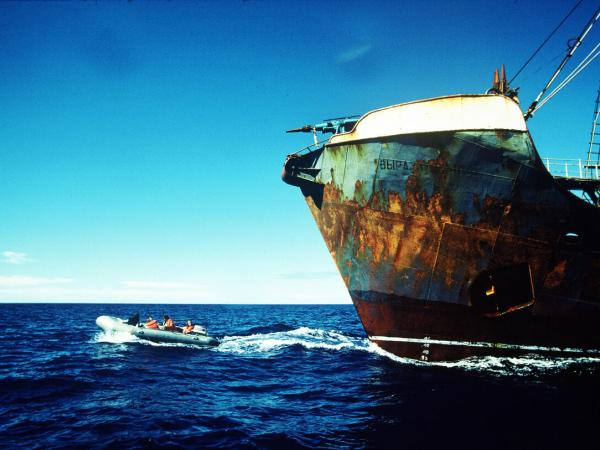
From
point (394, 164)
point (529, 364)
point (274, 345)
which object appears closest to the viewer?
point (394, 164)

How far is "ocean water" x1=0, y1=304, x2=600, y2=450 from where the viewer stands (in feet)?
22.7

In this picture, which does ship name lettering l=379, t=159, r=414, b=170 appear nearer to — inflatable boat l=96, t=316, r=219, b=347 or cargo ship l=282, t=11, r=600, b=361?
cargo ship l=282, t=11, r=600, b=361

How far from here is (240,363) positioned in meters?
15.0

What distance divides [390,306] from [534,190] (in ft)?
18.1

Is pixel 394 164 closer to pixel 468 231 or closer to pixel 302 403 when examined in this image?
pixel 468 231

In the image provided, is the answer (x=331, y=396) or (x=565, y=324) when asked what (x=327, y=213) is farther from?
(x=565, y=324)

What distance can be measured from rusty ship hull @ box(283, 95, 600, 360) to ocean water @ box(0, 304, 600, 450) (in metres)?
1.11

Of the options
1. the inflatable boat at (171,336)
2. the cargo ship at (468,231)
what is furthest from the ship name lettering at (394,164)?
the inflatable boat at (171,336)

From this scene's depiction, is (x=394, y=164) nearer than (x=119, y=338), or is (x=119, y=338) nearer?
(x=394, y=164)

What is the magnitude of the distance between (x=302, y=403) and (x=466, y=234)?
6.88 meters

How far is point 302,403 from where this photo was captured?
31.1 ft

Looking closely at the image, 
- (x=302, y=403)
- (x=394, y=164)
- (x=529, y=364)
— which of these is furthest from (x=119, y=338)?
(x=529, y=364)

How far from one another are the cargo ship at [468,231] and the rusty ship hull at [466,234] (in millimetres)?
31

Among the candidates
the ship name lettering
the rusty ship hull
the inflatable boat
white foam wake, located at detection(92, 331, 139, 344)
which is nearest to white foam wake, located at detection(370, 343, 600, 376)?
the rusty ship hull
